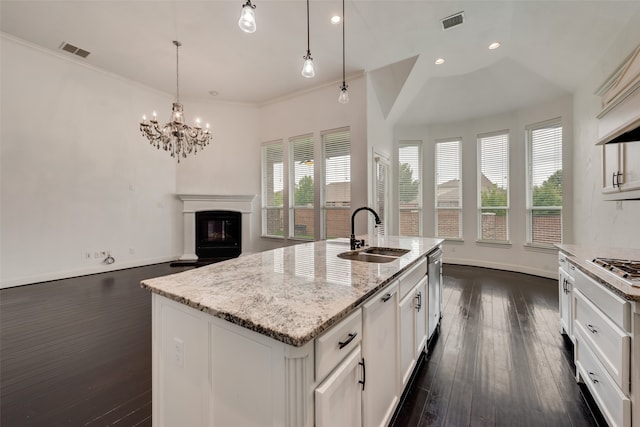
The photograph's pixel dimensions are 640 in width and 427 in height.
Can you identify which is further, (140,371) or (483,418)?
(140,371)

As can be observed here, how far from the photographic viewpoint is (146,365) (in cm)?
207

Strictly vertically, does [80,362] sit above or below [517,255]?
below

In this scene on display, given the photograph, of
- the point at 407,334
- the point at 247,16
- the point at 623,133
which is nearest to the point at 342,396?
the point at 407,334

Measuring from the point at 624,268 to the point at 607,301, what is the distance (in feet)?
1.19

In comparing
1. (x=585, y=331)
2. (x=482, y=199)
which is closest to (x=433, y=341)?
(x=585, y=331)

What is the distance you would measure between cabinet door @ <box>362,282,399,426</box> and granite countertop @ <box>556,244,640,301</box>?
42.3 inches

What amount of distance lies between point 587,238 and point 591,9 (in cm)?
306

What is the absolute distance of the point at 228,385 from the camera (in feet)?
3.20

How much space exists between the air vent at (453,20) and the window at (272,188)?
382cm

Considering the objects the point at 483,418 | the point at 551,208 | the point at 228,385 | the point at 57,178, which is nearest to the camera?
the point at 228,385

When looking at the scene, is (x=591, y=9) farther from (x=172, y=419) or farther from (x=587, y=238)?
(x=172, y=419)

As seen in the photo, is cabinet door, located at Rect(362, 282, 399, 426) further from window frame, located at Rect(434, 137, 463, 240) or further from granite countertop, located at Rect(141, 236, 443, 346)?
window frame, located at Rect(434, 137, 463, 240)

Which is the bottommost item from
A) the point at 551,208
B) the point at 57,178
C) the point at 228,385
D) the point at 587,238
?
the point at 228,385

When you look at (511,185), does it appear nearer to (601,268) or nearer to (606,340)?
(601,268)
